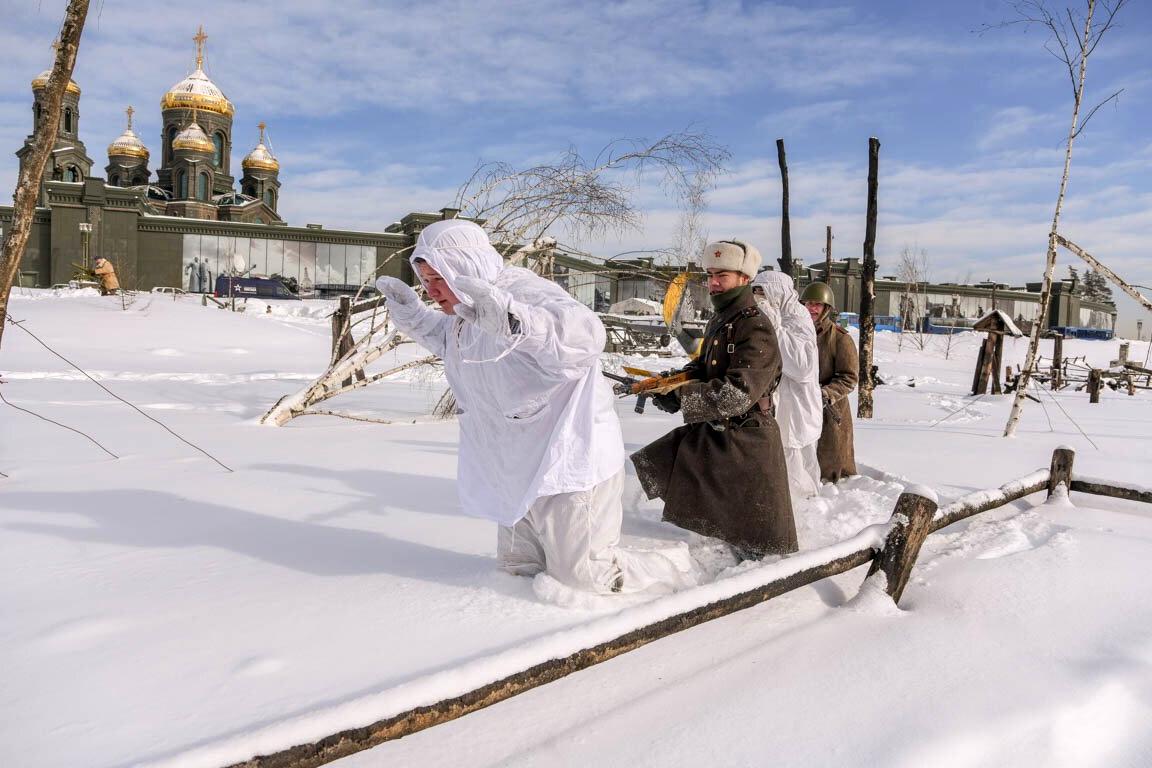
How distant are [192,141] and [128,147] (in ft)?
25.8

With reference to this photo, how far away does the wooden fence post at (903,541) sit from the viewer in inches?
126

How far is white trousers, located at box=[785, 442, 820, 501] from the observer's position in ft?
16.3

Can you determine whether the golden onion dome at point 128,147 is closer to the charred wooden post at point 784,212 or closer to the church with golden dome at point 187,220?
the church with golden dome at point 187,220

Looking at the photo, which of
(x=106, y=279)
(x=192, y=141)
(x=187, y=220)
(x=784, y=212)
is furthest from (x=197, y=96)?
(x=784, y=212)

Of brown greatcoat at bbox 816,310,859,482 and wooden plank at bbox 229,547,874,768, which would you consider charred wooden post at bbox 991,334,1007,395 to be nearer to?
brown greatcoat at bbox 816,310,859,482

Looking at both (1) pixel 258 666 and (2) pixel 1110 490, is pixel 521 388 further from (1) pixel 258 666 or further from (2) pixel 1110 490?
(2) pixel 1110 490

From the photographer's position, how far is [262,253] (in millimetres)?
42344

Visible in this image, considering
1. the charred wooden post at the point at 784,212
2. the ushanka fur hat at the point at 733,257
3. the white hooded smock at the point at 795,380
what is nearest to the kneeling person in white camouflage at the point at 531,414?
the ushanka fur hat at the point at 733,257

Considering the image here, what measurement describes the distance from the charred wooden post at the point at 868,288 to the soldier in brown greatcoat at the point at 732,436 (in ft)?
24.0

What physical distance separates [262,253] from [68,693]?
43770mm

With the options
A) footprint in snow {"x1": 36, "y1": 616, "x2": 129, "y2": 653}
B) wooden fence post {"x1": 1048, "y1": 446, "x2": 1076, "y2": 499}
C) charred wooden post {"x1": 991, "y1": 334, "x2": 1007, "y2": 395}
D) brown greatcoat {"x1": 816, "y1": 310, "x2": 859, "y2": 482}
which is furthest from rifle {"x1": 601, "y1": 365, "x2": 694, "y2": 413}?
charred wooden post {"x1": 991, "y1": 334, "x2": 1007, "y2": 395}

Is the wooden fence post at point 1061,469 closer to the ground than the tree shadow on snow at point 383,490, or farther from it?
farther from it

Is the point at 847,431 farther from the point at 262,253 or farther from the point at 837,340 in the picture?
the point at 262,253

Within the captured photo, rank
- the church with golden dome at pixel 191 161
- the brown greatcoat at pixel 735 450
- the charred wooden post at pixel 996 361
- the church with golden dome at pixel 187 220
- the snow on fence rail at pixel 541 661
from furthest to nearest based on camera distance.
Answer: the church with golden dome at pixel 191 161
the church with golden dome at pixel 187 220
the charred wooden post at pixel 996 361
the brown greatcoat at pixel 735 450
the snow on fence rail at pixel 541 661
